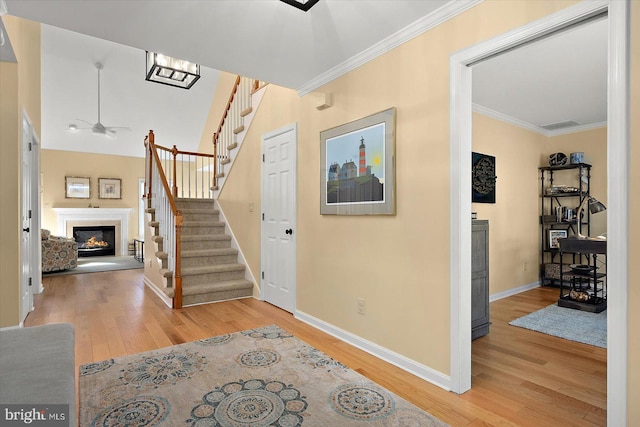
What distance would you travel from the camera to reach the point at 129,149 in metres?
9.29

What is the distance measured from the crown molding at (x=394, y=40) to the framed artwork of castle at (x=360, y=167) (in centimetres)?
49

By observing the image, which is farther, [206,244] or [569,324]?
[206,244]

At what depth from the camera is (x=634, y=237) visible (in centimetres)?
151

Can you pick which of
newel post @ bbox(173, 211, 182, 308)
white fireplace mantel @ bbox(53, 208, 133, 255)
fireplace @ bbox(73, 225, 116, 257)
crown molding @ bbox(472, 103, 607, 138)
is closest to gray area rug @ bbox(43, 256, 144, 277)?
fireplace @ bbox(73, 225, 116, 257)

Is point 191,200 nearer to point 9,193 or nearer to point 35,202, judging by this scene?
point 35,202

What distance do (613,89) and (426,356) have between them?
1.84 meters

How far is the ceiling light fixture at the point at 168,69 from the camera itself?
461cm

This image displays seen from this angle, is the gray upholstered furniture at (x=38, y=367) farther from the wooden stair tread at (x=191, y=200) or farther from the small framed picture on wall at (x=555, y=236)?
the small framed picture on wall at (x=555, y=236)

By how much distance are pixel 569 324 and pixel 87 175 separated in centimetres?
1046

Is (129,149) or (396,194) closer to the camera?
(396,194)

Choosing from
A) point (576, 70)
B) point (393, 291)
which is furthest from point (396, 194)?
point (576, 70)

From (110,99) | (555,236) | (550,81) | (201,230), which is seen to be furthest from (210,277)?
(110,99)

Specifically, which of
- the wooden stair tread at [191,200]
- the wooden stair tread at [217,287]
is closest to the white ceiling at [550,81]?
the wooden stair tread at [217,287]

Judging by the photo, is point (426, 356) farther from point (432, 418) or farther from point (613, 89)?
point (613, 89)
